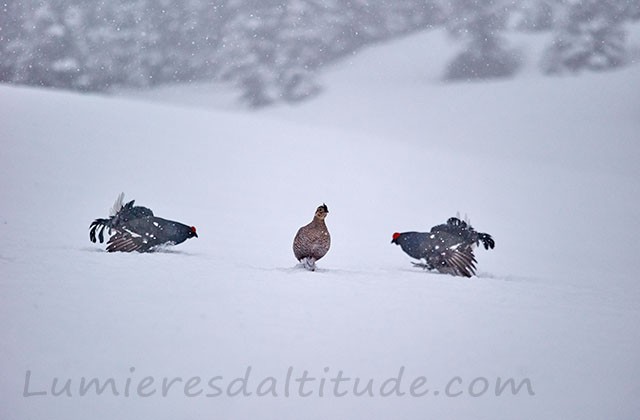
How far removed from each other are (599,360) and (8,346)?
15.4ft

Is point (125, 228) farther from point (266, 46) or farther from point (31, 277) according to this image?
point (266, 46)

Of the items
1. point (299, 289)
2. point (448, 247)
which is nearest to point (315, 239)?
point (299, 289)

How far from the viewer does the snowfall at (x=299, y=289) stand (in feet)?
14.3

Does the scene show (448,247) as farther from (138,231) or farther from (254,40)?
(254,40)

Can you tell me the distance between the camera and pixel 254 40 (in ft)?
93.3

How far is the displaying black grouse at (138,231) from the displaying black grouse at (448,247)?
268 cm

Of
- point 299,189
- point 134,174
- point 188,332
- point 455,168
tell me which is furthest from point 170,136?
point 188,332

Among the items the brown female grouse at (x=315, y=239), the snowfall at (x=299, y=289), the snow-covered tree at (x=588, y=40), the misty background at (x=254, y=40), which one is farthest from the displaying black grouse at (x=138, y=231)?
the snow-covered tree at (x=588, y=40)

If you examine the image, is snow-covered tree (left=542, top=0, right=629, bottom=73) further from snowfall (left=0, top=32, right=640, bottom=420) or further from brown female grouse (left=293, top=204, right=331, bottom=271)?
brown female grouse (left=293, top=204, right=331, bottom=271)

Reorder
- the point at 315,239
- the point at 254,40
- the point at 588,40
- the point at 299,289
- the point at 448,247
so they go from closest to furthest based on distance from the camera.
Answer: the point at 299,289 < the point at 315,239 < the point at 448,247 < the point at 588,40 < the point at 254,40

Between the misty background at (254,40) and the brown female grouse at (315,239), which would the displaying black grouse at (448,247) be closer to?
the brown female grouse at (315,239)

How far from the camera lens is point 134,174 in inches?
593

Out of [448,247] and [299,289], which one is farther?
[448,247]

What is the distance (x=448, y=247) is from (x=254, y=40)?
2354cm
